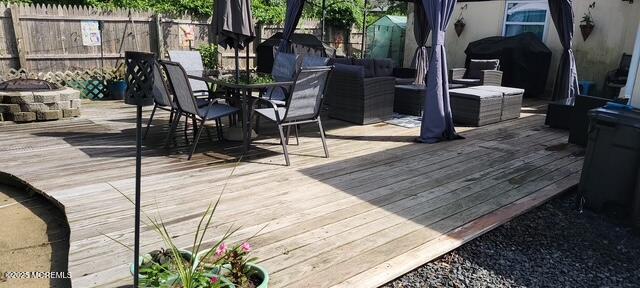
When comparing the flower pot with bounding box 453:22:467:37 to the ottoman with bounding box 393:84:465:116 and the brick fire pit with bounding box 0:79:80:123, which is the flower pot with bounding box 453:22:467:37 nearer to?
the ottoman with bounding box 393:84:465:116

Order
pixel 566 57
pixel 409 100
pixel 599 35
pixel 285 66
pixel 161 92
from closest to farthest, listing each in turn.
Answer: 1. pixel 161 92
2. pixel 285 66
3. pixel 409 100
4. pixel 566 57
5. pixel 599 35

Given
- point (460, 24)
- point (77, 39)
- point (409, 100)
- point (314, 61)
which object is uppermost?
point (460, 24)

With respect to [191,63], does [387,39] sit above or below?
above

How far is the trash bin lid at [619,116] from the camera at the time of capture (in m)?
2.85

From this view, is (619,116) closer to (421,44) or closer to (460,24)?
(421,44)

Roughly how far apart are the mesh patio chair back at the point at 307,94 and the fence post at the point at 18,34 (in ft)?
18.9

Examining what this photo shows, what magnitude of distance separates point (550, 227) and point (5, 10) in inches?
323

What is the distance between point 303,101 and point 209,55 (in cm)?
577

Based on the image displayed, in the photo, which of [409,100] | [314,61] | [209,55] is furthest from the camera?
[209,55]

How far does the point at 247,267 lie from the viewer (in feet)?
6.25

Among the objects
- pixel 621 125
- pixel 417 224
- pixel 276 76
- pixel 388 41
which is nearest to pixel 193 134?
pixel 276 76

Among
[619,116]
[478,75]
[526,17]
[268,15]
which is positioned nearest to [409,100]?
[478,75]

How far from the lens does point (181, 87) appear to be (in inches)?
157

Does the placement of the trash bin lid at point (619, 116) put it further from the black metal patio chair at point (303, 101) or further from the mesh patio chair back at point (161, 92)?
the mesh patio chair back at point (161, 92)
